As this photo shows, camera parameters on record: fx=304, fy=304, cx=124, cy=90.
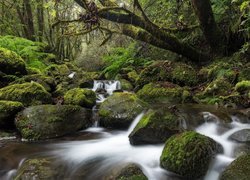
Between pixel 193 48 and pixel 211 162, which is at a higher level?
pixel 193 48

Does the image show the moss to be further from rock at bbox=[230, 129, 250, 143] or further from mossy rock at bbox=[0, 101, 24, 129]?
mossy rock at bbox=[0, 101, 24, 129]

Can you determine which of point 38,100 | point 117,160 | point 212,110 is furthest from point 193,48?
point 117,160

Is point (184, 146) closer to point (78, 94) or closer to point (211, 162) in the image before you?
point (211, 162)

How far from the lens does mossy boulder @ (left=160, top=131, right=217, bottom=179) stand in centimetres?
443

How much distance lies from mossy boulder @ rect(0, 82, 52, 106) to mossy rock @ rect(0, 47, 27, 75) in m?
2.40

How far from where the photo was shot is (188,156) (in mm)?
4426

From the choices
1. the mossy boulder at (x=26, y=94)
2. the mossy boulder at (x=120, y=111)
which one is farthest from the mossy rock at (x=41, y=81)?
the mossy boulder at (x=120, y=111)

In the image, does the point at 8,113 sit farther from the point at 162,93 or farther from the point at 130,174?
the point at 162,93

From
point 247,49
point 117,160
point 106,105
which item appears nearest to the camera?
point 117,160

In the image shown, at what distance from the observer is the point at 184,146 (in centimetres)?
455

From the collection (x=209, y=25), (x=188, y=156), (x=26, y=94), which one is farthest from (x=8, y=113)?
(x=209, y=25)

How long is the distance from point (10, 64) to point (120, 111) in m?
5.17

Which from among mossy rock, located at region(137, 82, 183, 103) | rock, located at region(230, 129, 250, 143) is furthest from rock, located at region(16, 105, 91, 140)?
rock, located at region(230, 129, 250, 143)

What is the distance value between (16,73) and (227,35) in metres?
7.28
